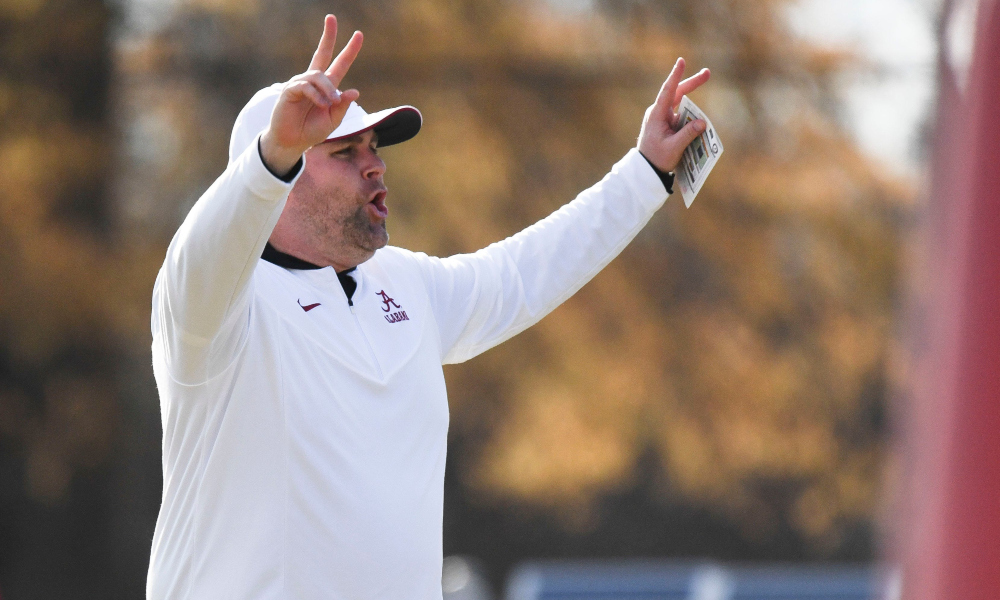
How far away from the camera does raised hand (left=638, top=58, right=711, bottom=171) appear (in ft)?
10.5

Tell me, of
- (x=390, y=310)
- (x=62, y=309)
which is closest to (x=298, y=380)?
(x=390, y=310)

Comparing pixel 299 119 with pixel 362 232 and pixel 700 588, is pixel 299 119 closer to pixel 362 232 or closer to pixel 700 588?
pixel 362 232

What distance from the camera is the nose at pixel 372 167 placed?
2.90 meters

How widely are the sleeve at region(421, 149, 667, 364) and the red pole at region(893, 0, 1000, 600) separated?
1771 millimetres

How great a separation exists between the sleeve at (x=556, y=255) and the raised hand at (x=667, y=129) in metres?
0.04

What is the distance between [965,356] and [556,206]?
25.5ft

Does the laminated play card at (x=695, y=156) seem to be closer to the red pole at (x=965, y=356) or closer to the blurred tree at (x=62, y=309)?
the red pole at (x=965, y=356)

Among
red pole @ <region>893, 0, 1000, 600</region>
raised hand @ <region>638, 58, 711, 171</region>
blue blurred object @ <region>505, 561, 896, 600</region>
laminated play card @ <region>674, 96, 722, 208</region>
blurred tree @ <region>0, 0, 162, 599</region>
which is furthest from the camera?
blurred tree @ <region>0, 0, 162, 599</region>

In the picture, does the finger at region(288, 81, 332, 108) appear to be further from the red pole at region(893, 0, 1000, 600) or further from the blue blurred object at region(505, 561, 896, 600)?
the blue blurred object at region(505, 561, 896, 600)

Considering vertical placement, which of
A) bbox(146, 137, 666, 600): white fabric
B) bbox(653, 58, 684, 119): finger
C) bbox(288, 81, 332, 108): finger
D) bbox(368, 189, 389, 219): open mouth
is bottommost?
bbox(146, 137, 666, 600): white fabric

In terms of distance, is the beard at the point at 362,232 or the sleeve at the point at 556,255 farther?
the sleeve at the point at 556,255

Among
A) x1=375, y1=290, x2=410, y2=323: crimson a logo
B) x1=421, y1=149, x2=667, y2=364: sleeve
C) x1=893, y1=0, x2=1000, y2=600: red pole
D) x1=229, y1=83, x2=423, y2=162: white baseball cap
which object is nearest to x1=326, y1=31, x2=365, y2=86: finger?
x1=229, y1=83, x2=423, y2=162: white baseball cap

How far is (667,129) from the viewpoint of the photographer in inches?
129

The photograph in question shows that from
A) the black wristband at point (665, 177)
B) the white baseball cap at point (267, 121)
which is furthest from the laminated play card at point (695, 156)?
the white baseball cap at point (267, 121)
